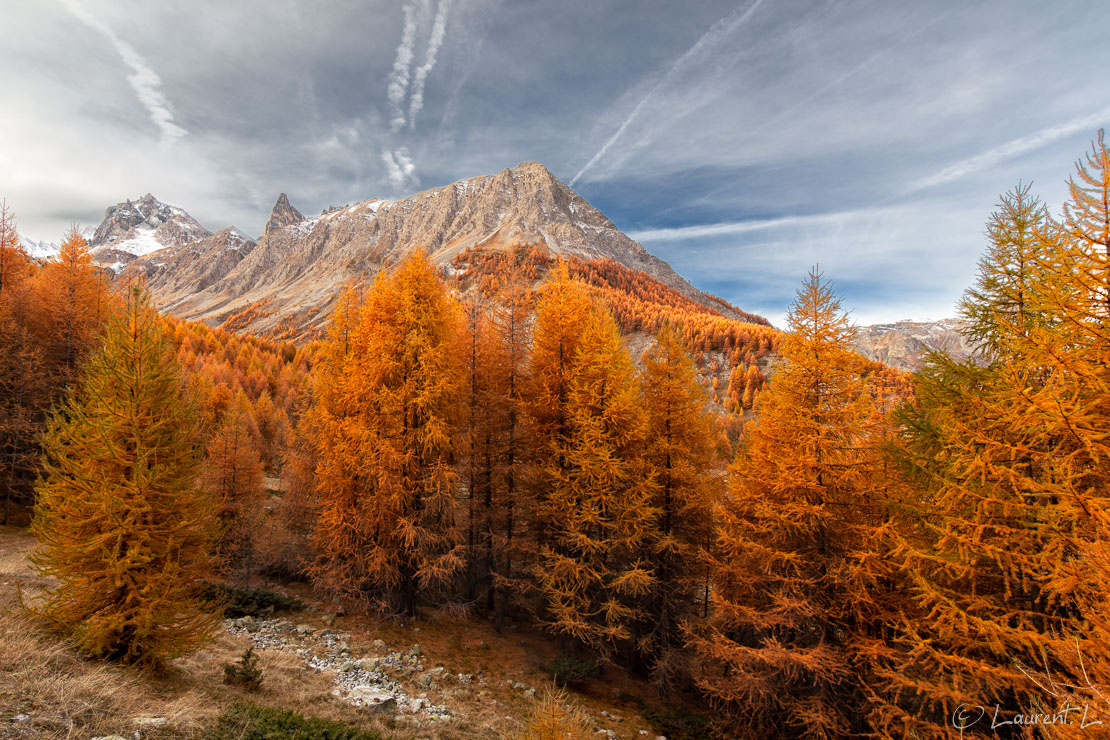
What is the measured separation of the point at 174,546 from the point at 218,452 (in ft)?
45.3

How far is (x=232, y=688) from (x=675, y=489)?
11.8 m

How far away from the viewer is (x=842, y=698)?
1018 cm

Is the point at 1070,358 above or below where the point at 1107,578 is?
above

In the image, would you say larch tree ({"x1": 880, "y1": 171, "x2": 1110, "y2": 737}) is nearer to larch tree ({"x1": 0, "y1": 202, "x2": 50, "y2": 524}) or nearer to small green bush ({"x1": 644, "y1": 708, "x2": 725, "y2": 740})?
small green bush ({"x1": 644, "y1": 708, "x2": 725, "y2": 740})

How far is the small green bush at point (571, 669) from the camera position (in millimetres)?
12469

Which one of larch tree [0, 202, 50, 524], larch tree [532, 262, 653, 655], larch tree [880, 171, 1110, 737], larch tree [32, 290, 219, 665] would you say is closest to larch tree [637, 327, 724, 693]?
larch tree [532, 262, 653, 655]

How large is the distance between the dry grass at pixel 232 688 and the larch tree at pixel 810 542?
4.01 m

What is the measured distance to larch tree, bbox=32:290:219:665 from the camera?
7246 mm

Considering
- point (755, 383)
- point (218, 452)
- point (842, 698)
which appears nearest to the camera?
point (842, 698)

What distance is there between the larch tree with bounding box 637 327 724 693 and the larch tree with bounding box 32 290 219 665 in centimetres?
1137

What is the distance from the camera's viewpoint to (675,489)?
13.4 metres

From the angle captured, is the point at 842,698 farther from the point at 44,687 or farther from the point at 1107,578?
the point at 44,687

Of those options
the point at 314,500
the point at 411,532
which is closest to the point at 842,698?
the point at 411,532

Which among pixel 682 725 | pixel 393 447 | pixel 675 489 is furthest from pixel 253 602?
pixel 675 489
